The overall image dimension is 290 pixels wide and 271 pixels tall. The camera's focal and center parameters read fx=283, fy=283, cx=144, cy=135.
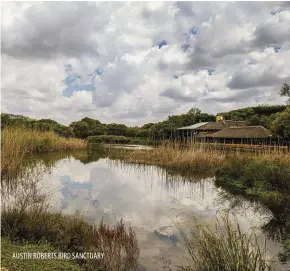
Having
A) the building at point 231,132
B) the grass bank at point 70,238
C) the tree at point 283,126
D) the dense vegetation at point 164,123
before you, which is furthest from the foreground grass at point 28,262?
the dense vegetation at point 164,123

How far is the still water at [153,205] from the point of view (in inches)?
200

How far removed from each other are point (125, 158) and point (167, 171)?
490 centimetres

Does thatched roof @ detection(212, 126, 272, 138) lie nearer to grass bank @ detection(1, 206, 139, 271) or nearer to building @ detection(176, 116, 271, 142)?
building @ detection(176, 116, 271, 142)

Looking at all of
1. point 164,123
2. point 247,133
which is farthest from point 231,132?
point 164,123

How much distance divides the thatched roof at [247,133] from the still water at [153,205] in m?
18.6

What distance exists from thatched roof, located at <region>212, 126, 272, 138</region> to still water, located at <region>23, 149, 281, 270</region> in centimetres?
1865

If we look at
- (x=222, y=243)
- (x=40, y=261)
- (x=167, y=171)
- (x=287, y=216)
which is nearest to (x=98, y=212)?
(x=40, y=261)

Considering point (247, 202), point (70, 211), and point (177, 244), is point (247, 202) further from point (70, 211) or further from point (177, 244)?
point (70, 211)

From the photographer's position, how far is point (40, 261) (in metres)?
3.49

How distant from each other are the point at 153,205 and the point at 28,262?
15.7 ft

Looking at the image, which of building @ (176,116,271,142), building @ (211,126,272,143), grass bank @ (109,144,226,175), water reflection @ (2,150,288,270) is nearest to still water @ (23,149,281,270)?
water reflection @ (2,150,288,270)

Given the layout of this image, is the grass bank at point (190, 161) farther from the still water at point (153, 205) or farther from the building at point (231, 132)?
the building at point (231, 132)

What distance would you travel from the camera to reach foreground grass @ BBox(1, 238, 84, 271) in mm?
3244

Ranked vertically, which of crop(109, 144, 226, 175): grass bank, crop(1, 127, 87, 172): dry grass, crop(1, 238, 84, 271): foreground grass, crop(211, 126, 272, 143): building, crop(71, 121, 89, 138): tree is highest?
crop(71, 121, 89, 138): tree
